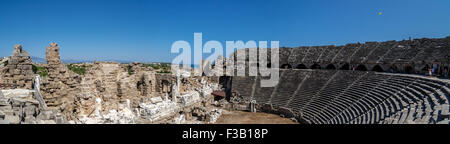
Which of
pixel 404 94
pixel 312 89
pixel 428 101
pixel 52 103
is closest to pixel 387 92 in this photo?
pixel 404 94

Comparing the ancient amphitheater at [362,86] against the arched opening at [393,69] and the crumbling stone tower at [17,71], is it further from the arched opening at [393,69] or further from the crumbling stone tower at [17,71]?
the crumbling stone tower at [17,71]

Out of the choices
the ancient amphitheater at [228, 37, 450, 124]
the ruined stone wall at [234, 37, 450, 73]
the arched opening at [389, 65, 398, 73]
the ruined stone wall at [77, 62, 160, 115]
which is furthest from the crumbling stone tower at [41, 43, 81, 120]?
the arched opening at [389, 65, 398, 73]

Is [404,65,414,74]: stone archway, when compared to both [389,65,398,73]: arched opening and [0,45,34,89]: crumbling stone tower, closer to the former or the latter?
[389,65,398,73]: arched opening

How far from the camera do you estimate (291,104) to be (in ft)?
55.1

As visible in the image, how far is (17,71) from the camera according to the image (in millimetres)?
7879

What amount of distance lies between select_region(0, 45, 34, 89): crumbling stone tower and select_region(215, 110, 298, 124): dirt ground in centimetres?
1128

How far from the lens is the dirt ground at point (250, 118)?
51.9 ft

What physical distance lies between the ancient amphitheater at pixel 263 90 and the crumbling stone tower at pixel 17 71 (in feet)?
0.09

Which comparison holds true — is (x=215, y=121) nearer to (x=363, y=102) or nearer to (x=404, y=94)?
(x=363, y=102)

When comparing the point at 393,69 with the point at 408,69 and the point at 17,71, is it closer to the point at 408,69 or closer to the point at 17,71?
the point at 408,69

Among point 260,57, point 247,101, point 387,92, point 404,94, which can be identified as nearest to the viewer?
point 404,94

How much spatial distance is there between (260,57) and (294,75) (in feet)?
22.4

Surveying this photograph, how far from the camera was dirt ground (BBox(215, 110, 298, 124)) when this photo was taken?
15818 mm

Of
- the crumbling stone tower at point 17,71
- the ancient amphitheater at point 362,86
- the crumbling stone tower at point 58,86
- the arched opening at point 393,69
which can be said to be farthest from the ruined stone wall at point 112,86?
the arched opening at point 393,69
